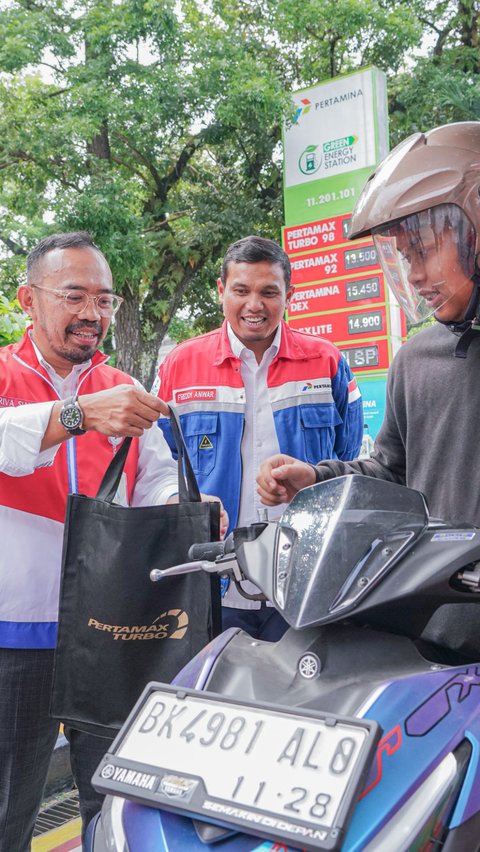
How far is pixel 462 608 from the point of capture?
188 cm

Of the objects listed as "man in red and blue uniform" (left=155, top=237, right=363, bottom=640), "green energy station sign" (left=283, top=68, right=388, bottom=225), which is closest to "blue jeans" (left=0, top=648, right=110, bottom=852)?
"man in red and blue uniform" (left=155, top=237, right=363, bottom=640)

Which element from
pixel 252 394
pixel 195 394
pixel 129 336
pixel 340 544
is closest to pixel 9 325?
pixel 195 394

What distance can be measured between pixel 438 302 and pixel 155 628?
1113mm

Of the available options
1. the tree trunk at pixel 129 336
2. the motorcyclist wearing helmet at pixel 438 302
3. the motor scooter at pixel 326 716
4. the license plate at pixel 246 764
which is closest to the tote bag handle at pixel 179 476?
the motorcyclist wearing helmet at pixel 438 302

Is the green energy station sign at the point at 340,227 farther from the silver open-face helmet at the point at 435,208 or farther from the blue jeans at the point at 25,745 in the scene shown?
the silver open-face helmet at the point at 435,208

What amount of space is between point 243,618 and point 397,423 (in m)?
1.25

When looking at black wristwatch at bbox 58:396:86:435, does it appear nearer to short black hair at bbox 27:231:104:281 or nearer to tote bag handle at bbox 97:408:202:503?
tote bag handle at bbox 97:408:202:503

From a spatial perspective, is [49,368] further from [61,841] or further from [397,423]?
[61,841]

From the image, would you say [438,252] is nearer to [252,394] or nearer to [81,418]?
[81,418]

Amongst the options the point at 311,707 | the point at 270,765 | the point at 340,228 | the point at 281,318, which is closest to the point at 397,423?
the point at 311,707

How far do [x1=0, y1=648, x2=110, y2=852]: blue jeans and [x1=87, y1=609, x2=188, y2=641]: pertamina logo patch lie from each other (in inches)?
13.6

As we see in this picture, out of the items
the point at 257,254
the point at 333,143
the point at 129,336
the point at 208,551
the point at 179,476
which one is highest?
the point at 333,143

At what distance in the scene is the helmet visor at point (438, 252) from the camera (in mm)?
1998

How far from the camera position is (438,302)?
2043 millimetres
